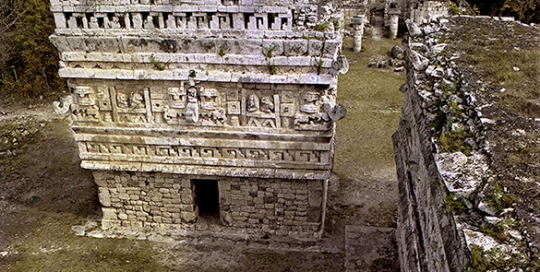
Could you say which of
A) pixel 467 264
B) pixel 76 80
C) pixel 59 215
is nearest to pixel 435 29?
pixel 467 264

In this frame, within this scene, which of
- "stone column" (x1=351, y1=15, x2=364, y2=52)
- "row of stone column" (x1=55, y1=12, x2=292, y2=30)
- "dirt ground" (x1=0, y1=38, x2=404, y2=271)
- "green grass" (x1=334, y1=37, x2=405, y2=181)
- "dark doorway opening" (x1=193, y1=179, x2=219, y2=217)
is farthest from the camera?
"stone column" (x1=351, y1=15, x2=364, y2=52)

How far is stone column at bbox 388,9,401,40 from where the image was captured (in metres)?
20.7

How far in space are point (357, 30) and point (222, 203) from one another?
12549 mm

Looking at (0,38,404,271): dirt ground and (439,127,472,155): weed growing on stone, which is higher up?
(439,127,472,155): weed growing on stone

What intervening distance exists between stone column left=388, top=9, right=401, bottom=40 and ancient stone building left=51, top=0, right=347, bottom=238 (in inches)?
514

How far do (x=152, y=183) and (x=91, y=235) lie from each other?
1688 mm

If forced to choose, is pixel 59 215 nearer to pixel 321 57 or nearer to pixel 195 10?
pixel 195 10

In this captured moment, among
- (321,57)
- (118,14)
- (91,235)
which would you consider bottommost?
(91,235)

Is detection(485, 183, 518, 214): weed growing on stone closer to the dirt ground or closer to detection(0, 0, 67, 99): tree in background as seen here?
the dirt ground

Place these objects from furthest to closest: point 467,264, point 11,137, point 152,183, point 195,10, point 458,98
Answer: point 11,137 → point 152,183 → point 195,10 → point 458,98 → point 467,264

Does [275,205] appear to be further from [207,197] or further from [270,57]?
[270,57]

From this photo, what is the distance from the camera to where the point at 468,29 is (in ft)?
26.6

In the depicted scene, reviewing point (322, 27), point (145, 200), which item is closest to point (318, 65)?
point (322, 27)

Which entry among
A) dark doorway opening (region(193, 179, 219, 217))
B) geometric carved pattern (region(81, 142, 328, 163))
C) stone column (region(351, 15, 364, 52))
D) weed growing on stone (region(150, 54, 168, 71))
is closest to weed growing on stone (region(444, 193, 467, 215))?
geometric carved pattern (region(81, 142, 328, 163))
